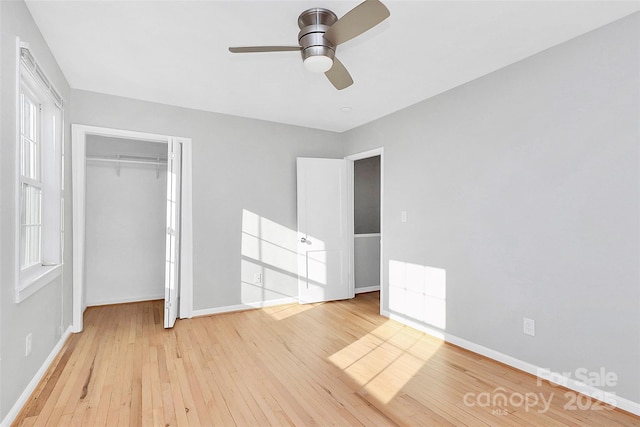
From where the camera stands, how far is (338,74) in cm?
241

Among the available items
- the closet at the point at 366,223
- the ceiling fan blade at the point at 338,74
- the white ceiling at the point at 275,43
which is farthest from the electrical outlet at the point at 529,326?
the closet at the point at 366,223

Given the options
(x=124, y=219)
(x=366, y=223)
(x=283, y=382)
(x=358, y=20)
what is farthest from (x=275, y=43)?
(x=366, y=223)

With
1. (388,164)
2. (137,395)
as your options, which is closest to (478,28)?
(388,164)

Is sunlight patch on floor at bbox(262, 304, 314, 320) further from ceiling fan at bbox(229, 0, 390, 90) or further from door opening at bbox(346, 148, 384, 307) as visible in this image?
ceiling fan at bbox(229, 0, 390, 90)

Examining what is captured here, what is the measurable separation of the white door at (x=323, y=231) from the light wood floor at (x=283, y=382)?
1.07 m

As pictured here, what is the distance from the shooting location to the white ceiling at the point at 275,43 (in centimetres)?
216

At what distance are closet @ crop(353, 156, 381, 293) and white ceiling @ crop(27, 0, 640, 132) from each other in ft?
7.41

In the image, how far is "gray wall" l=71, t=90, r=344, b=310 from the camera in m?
3.94

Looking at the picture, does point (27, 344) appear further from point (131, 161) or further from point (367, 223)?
point (367, 223)

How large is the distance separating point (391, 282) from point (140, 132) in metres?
3.41

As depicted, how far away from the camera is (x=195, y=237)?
413 centimetres

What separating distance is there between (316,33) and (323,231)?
308 centimetres

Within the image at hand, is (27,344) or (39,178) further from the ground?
(39,178)

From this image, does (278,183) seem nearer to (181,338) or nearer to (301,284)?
(301,284)
